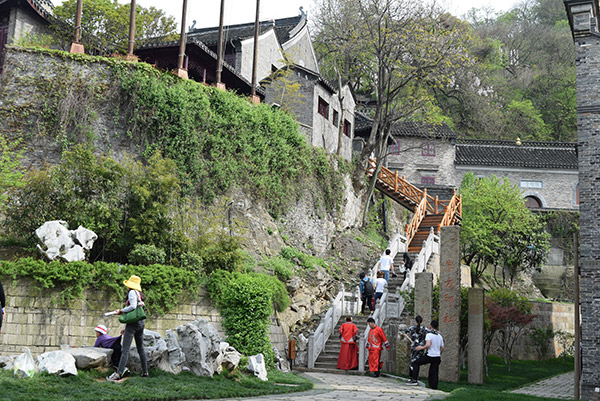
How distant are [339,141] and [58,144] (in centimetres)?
1294

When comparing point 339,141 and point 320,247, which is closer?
point 320,247

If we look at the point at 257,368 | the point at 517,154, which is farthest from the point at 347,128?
the point at 257,368

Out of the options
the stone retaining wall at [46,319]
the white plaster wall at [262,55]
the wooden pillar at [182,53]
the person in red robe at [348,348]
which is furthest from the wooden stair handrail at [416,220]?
the stone retaining wall at [46,319]

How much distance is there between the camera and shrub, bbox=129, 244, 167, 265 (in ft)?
48.9

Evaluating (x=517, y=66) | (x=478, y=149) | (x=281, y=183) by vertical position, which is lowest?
(x=281, y=183)

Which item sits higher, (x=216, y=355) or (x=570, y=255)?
(x=570, y=255)

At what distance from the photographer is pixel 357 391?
11.6m

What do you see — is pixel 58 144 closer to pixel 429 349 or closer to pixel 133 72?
pixel 133 72

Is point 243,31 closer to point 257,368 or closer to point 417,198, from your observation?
point 417,198

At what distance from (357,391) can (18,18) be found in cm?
2031

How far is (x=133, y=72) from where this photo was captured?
775 inches

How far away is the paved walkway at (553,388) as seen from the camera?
14143 mm

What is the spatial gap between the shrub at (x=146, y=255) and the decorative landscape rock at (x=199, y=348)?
13.4 feet

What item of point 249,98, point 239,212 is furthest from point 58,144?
point 249,98
